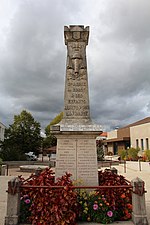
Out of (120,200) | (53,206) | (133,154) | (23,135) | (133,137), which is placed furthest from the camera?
(133,137)

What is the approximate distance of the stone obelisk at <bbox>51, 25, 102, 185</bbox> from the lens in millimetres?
6324

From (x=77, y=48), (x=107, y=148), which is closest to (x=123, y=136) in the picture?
(x=107, y=148)

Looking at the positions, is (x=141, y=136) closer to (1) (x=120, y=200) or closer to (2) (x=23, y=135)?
(2) (x=23, y=135)

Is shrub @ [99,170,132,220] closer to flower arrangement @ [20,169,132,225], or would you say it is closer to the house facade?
flower arrangement @ [20,169,132,225]

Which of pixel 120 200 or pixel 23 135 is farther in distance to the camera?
pixel 23 135

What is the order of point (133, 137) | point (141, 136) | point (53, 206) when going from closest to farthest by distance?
point (53, 206)
point (141, 136)
point (133, 137)

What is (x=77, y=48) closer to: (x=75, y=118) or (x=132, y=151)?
(x=75, y=118)

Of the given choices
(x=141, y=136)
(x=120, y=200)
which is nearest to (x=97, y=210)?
(x=120, y=200)

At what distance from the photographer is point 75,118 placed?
22.6ft

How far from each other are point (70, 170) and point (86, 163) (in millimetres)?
516

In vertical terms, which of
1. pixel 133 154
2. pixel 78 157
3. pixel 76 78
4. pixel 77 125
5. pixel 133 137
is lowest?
pixel 133 154

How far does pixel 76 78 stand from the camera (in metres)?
7.21

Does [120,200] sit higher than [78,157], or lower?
lower

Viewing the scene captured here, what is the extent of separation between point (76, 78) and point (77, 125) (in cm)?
171
